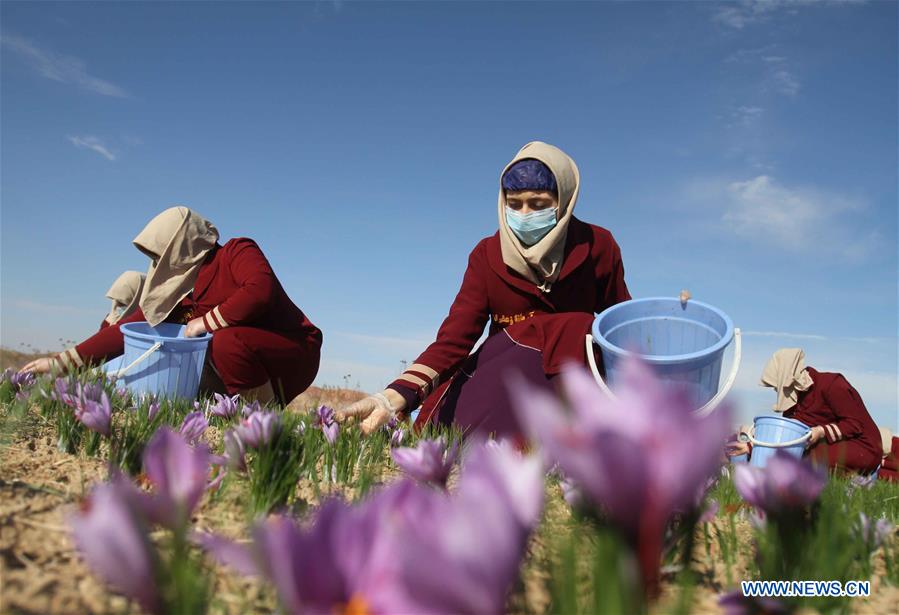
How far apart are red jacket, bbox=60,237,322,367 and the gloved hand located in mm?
2211

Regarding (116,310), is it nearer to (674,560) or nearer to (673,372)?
(673,372)

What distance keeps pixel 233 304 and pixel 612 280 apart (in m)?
2.95

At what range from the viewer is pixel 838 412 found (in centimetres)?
688

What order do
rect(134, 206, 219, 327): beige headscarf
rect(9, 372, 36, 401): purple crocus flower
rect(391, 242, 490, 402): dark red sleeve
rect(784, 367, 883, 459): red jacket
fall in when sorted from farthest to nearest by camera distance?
1. rect(784, 367, 883, 459): red jacket
2. rect(134, 206, 219, 327): beige headscarf
3. rect(9, 372, 36, 401): purple crocus flower
4. rect(391, 242, 490, 402): dark red sleeve

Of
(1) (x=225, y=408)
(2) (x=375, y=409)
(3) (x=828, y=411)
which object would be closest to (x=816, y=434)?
(3) (x=828, y=411)

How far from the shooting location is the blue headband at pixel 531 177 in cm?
394

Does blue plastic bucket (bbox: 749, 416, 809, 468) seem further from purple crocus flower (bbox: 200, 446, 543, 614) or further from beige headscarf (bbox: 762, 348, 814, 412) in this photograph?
purple crocus flower (bbox: 200, 446, 543, 614)

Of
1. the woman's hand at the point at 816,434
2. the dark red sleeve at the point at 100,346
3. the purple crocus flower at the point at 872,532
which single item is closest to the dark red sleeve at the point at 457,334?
the purple crocus flower at the point at 872,532

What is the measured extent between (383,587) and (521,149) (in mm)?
4034

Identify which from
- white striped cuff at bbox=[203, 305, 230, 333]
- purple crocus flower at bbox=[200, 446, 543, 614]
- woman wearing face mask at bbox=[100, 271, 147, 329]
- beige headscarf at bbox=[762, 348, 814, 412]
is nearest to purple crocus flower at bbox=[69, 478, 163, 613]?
purple crocus flower at bbox=[200, 446, 543, 614]

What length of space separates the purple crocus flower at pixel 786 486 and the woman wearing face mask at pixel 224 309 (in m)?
4.20

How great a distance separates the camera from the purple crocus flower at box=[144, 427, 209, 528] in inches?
34.8

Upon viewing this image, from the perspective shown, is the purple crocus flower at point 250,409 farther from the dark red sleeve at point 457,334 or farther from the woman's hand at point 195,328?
the woman's hand at point 195,328

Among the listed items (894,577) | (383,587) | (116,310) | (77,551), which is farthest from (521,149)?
(116,310)
